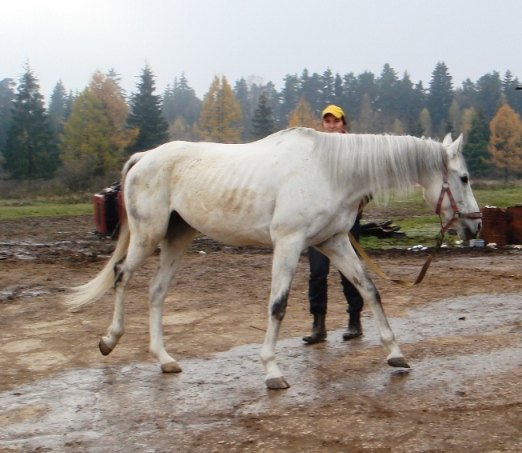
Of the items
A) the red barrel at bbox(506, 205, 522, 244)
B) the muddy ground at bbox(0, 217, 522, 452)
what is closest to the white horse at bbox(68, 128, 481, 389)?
the muddy ground at bbox(0, 217, 522, 452)

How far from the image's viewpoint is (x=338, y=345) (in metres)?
6.01

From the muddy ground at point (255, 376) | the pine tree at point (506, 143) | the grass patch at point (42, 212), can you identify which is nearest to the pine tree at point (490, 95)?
the pine tree at point (506, 143)

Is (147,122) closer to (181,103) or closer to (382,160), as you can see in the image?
(382,160)

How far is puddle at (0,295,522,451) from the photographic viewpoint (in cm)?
398

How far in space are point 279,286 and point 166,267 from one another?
4.30 ft

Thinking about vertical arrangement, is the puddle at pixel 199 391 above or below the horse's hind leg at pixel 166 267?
below

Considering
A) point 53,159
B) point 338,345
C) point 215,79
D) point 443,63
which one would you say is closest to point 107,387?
point 338,345

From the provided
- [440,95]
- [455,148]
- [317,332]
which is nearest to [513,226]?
[317,332]

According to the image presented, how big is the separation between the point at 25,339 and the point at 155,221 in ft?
6.09

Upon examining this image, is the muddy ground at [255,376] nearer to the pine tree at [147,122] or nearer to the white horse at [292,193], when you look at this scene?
the white horse at [292,193]

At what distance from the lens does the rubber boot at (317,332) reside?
607 centimetres

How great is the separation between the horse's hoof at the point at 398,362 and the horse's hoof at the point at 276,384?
2.92ft

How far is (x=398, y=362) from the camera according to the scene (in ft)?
16.7

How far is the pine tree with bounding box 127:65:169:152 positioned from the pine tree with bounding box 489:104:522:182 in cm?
2734
